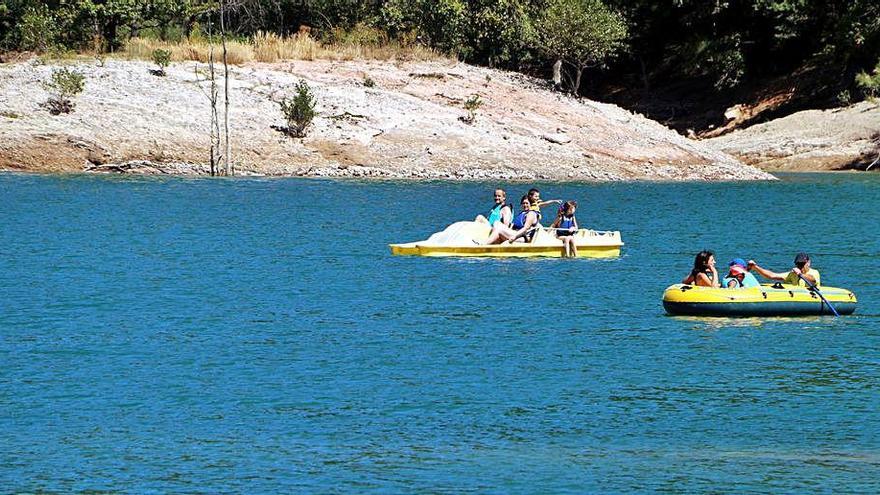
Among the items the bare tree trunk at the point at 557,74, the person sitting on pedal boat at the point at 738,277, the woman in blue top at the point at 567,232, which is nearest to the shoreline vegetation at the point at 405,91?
the bare tree trunk at the point at 557,74

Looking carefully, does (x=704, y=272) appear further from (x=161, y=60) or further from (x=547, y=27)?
(x=547, y=27)

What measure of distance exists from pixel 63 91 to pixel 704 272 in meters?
42.5

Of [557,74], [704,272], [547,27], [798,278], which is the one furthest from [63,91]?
[798,278]

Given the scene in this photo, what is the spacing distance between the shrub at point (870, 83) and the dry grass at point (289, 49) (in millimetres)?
21849

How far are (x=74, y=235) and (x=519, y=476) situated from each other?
88.3 feet

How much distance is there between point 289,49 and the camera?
7431cm

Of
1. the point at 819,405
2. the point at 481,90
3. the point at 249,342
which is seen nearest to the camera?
the point at 819,405

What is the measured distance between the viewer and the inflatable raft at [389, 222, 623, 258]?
124 feet

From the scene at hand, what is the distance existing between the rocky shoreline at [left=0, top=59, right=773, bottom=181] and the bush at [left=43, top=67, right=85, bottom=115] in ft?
1.29

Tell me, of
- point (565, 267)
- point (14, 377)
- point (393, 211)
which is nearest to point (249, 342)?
point (14, 377)

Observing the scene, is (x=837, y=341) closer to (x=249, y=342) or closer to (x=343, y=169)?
(x=249, y=342)

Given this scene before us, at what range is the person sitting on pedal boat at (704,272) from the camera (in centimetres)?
2811

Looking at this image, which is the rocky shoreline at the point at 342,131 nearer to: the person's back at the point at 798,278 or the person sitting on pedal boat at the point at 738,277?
the person's back at the point at 798,278

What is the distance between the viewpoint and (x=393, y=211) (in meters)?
51.6
